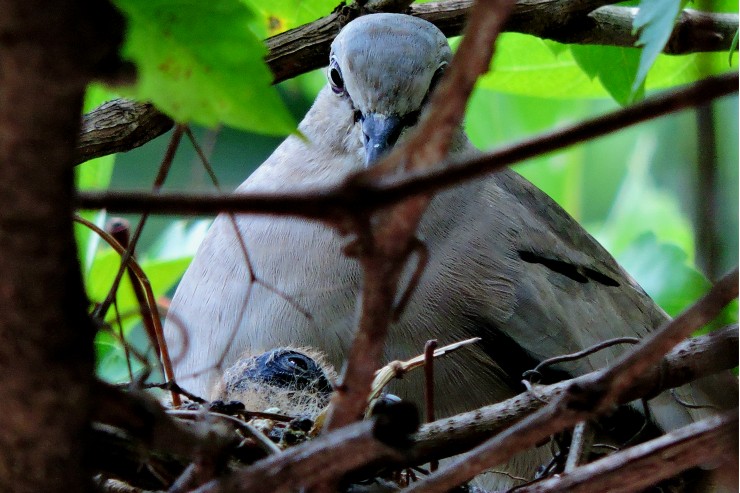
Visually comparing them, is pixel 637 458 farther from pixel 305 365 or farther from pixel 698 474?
pixel 305 365

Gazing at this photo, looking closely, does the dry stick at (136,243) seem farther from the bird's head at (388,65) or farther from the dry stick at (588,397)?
the bird's head at (388,65)

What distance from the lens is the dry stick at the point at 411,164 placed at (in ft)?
2.07

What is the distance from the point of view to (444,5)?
208 cm

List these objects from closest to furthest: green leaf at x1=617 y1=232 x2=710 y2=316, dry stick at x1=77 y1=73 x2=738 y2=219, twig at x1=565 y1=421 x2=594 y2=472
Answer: dry stick at x1=77 y1=73 x2=738 y2=219, twig at x1=565 y1=421 x2=594 y2=472, green leaf at x1=617 y1=232 x2=710 y2=316

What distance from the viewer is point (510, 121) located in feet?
13.5

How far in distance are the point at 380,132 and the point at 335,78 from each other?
0.29 m

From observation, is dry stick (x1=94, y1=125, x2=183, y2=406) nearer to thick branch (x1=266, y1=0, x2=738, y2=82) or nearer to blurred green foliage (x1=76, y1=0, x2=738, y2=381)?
blurred green foliage (x1=76, y1=0, x2=738, y2=381)

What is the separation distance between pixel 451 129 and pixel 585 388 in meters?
0.35

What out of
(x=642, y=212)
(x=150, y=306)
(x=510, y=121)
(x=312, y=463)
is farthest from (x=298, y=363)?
(x=642, y=212)

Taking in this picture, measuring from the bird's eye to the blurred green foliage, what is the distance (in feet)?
0.47

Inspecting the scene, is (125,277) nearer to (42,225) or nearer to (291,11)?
(291,11)

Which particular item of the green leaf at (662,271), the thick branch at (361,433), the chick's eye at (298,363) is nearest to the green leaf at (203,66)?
the thick branch at (361,433)

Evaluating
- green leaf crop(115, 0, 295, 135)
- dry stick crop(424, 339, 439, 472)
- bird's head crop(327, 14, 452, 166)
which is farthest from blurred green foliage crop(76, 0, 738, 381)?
dry stick crop(424, 339, 439, 472)

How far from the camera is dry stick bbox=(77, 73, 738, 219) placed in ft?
1.77
